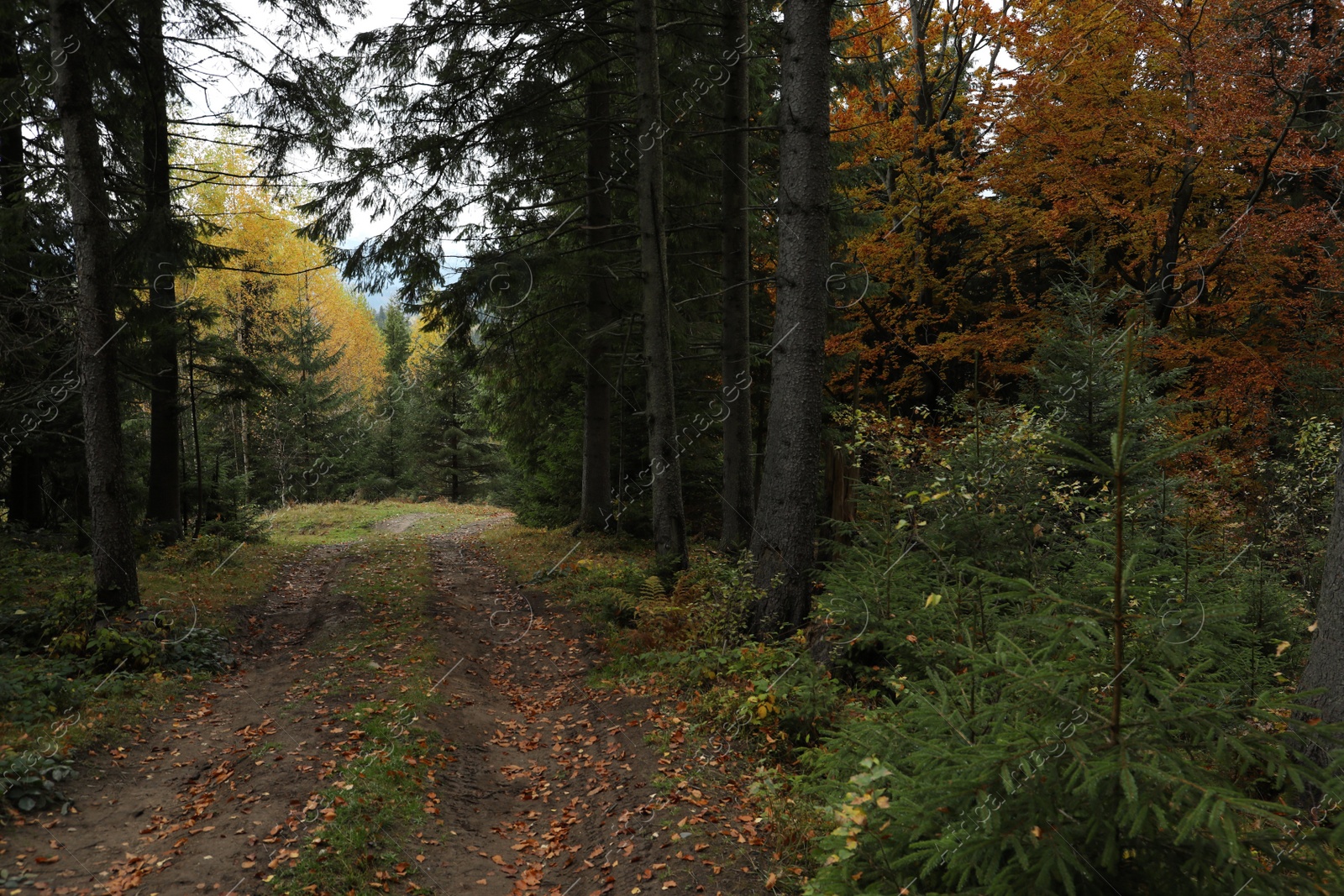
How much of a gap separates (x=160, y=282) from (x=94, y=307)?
3977 millimetres

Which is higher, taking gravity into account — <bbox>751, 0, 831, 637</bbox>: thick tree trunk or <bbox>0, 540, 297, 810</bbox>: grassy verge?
<bbox>751, 0, 831, 637</bbox>: thick tree trunk

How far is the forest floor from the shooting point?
4.52 m

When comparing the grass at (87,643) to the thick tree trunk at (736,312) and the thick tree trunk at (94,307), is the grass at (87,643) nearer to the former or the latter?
the thick tree trunk at (94,307)

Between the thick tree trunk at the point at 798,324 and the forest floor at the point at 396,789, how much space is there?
1.98 meters

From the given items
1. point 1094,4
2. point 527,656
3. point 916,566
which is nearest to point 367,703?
point 527,656

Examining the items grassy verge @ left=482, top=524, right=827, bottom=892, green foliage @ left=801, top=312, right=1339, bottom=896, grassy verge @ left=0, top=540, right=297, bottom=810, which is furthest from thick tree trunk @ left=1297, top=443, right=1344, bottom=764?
grassy verge @ left=0, top=540, right=297, bottom=810

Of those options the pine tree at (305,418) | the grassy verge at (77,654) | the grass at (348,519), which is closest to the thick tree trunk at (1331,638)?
the grassy verge at (77,654)

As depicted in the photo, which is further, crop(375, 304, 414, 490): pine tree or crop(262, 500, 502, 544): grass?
crop(375, 304, 414, 490): pine tree

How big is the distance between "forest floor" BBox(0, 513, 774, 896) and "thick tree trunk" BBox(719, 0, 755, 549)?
11.0ft

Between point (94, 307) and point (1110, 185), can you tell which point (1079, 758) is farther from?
point (1110, 185)

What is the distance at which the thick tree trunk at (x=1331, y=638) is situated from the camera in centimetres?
463

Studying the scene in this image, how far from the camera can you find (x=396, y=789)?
5504 mm

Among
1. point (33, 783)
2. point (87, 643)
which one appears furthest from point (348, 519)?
point (33, 783)

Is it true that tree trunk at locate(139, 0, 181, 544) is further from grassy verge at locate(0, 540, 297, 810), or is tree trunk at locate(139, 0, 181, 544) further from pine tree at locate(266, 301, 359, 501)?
pine tree at locate(266, 301, 359, 501)
